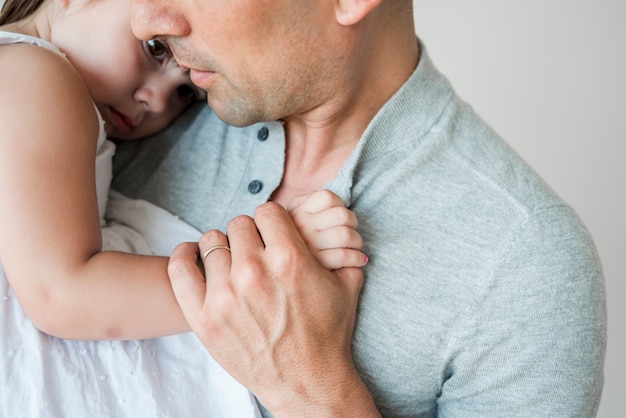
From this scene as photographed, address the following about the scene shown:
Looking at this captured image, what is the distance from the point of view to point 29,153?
1088 millimetres

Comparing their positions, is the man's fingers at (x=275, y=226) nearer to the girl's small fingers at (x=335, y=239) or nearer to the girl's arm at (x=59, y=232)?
the girl's small fingers at (x=335, y=239)

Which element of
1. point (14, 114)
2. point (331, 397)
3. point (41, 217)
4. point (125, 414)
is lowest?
point (125, 414)

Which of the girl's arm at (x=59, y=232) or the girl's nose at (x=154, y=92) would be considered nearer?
the girl's arm at (x=59, y=232)

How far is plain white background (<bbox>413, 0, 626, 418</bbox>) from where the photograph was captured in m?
2.01

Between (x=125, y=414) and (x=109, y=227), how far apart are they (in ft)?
1.37

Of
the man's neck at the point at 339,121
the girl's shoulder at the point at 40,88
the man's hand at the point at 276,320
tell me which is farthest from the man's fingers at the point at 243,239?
the girl's shoulder at the point at 40,88

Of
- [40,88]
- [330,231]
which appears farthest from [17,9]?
[330,231]

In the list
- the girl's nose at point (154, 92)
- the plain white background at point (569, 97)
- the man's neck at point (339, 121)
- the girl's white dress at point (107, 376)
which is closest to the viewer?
the girl's white dress at point (107, 376)

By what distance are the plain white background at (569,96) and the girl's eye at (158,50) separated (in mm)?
1175

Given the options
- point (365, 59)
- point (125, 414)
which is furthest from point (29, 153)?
point (365, 59)

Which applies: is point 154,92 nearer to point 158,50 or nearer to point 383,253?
point 158,50

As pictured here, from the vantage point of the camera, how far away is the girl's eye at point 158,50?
1.38 meters

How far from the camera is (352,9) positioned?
3.89 ft

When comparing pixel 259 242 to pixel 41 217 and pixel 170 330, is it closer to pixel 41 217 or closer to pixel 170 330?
pixel 170 330
